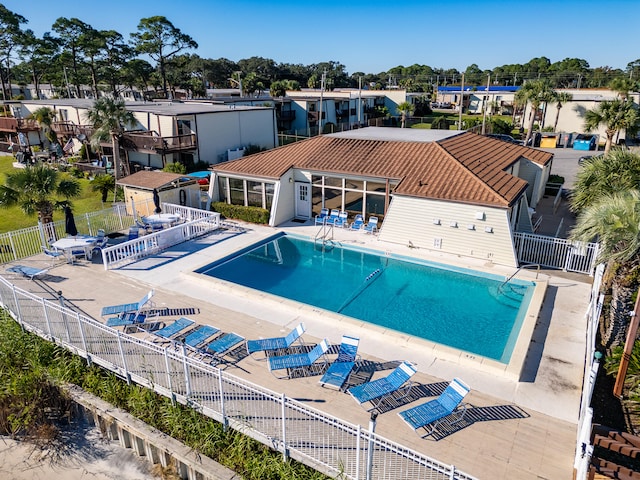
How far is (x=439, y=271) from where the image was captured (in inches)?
626

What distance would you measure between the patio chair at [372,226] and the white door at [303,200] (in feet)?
10.7

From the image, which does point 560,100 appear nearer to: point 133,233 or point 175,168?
point 175,168

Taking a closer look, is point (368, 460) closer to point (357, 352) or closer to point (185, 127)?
point (357, 352)

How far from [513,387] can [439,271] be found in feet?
22.6

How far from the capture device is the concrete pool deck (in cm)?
754

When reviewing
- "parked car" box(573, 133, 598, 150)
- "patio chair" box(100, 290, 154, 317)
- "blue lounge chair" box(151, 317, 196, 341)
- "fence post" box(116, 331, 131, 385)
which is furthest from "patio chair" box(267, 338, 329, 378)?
"parked car" box(573, 133, 598, 150)

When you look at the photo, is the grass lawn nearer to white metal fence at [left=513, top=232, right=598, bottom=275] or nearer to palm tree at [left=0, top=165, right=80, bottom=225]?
palm tree at [left=0, top=165, right=80, bottom=225]

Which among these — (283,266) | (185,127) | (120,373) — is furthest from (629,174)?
(185,127)

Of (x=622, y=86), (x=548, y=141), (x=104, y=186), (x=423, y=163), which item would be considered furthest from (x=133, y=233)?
(x=622, y=86)

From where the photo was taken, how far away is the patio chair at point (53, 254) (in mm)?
15539

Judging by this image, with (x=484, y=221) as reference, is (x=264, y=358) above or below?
below

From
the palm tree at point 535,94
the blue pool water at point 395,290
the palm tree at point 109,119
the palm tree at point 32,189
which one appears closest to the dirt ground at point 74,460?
the blue pool water at point 395,290

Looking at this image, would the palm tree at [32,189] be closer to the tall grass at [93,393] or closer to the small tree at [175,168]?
the tall grass at [93,393]

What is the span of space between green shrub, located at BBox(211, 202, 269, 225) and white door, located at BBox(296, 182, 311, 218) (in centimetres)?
176
